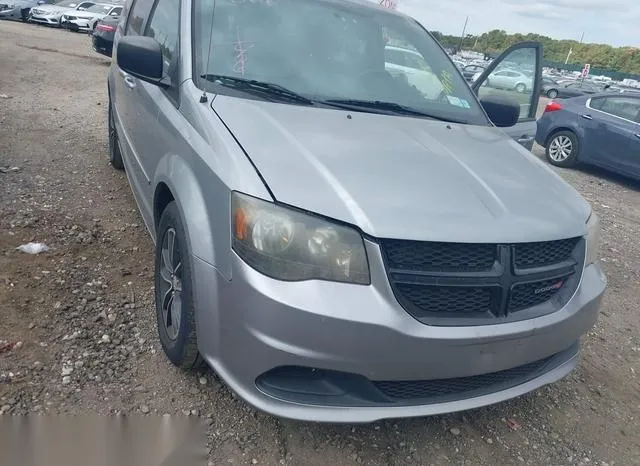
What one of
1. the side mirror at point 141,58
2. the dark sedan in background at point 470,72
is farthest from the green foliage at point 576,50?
the side mirror at point 141,58

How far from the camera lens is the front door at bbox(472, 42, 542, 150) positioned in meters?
4.77

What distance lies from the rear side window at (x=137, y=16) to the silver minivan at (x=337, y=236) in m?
1.09

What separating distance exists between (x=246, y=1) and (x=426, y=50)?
4.23 ft

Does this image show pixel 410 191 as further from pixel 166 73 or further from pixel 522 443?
pixel 166 73

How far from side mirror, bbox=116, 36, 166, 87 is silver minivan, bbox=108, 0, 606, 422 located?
1 centimetres

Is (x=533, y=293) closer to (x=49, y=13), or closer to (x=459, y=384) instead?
(x=459, y=384)

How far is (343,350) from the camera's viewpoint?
1929 mm

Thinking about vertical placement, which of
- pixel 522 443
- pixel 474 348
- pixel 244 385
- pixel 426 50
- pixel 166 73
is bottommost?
pixel 522 443

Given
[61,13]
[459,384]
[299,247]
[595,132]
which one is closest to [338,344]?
[299,247]

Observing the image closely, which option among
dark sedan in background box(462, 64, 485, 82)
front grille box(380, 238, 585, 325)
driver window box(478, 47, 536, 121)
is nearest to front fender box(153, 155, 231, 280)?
front grille box(380, 238, 585, 325)

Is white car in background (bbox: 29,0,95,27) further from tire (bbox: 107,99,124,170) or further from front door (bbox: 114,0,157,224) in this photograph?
front door (bbox: 114,0,157,224)

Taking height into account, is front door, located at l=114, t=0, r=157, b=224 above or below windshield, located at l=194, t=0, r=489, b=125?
below

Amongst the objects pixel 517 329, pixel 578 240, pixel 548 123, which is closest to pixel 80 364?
pixel 517 329

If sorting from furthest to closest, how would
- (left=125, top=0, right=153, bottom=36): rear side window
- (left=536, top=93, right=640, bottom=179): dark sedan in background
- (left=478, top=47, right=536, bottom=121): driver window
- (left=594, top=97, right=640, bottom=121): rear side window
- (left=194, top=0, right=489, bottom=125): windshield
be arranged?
(left=594, top=97, right=640, bottom=121): rear side window → (left=536, top=93, right=640, bottom=179): dark sedan in background → (left=478, top=47, right=536, bottom=121): driver window → (left=125, top=0, right=153, bottom=36): rear side window → (left=194, top=0, right=489, bottom=125): windshield
